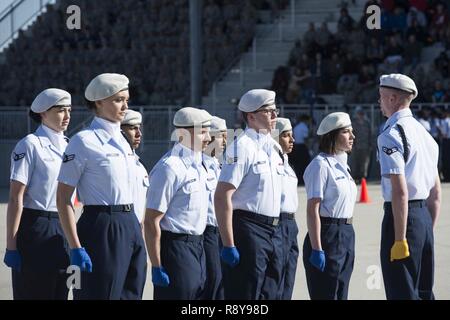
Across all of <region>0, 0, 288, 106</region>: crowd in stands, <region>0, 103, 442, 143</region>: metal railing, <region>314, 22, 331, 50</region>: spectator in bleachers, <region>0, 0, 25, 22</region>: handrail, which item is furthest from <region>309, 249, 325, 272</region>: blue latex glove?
<region>0, 0, 25, 22</region>: handrail

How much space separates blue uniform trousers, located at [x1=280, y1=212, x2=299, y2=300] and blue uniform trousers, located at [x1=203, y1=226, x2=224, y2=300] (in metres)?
0.45

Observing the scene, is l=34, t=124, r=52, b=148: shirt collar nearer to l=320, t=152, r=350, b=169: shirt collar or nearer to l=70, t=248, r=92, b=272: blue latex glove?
l=70, t=248, r=92, b=272: blue latex glove

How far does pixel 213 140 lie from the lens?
852 centimetres

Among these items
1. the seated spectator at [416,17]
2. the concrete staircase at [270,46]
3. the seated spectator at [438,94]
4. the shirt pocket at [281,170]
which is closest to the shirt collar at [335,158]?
the shirt pocket at [281,170]

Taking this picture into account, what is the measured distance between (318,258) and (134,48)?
23192 millimetres

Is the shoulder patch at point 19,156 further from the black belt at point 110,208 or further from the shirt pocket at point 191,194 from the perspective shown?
the shirt pocket at point 191,194

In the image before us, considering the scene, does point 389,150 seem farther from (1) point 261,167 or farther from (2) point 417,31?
(2) point 417,31

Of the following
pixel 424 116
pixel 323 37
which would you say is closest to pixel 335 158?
pixel 424 116

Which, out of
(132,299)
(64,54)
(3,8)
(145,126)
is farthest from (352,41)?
(132,299)

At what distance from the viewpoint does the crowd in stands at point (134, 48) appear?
29.9m

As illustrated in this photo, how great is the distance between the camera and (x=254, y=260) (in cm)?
773

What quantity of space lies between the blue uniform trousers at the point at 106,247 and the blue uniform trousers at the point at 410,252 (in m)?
1.73

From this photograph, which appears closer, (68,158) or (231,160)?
(68,158)

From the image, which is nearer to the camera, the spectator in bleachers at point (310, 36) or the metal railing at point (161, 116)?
the metal railing at point (161, 116)
